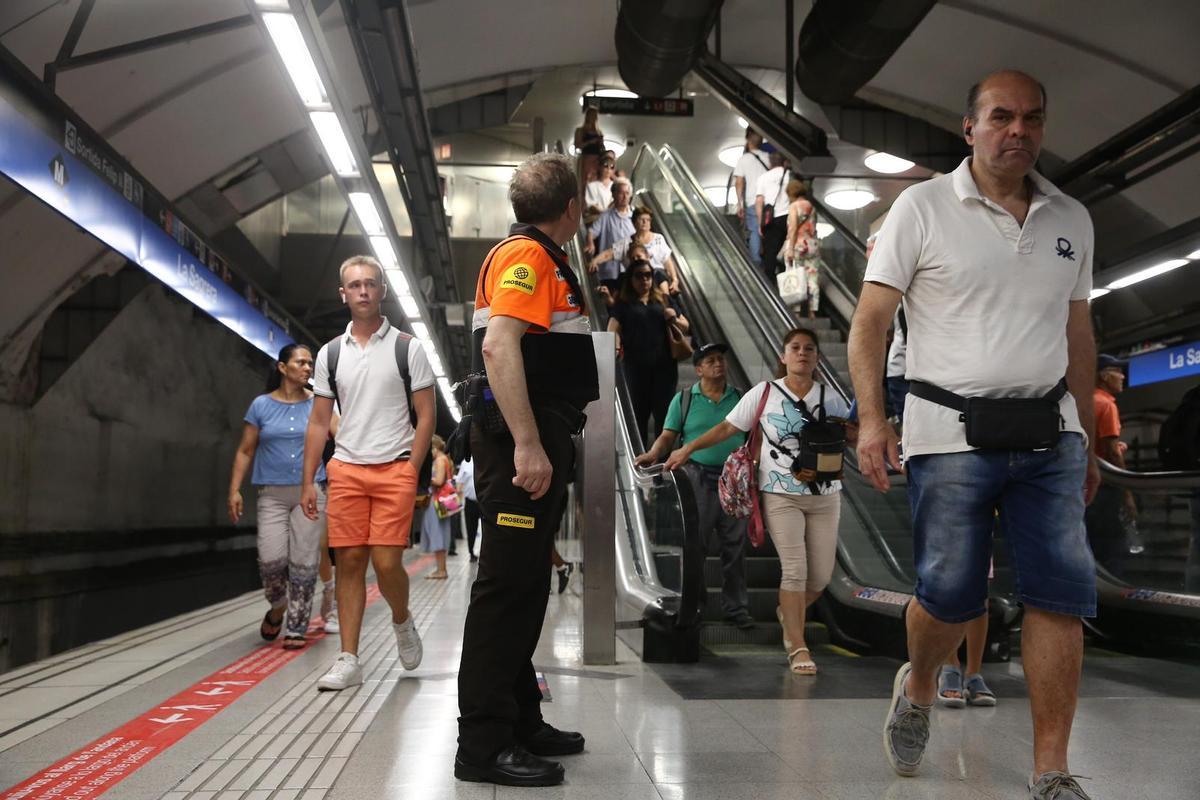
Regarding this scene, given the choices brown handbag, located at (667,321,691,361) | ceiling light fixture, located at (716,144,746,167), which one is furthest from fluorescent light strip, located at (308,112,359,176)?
ceiling light fixture, located at (716,144,746,167)

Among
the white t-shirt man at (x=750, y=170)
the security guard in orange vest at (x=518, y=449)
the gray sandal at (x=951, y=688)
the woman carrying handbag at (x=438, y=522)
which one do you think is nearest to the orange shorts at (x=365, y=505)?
the security guard in orange vest at (x=518, y=449)

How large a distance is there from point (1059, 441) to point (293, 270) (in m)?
16.4

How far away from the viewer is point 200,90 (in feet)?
25.7

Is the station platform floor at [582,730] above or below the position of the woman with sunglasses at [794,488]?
below

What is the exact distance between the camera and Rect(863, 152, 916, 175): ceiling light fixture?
18922 mm

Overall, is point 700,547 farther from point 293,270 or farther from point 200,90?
point 293,270

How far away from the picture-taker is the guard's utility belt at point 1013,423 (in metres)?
2.46

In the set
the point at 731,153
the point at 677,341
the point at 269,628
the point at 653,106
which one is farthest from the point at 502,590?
the point at 731,153

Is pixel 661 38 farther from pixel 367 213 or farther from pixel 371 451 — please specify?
pixel 371 451

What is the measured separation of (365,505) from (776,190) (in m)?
8.14

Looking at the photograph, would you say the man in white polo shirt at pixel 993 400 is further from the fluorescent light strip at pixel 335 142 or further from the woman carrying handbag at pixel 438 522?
the woman carrying handbag at pixel 438 522

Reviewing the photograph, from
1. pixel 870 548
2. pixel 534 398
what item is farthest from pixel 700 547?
pixel 534 398

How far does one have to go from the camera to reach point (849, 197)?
65.8 ft

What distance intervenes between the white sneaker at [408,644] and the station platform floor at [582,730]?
0.10 meters
